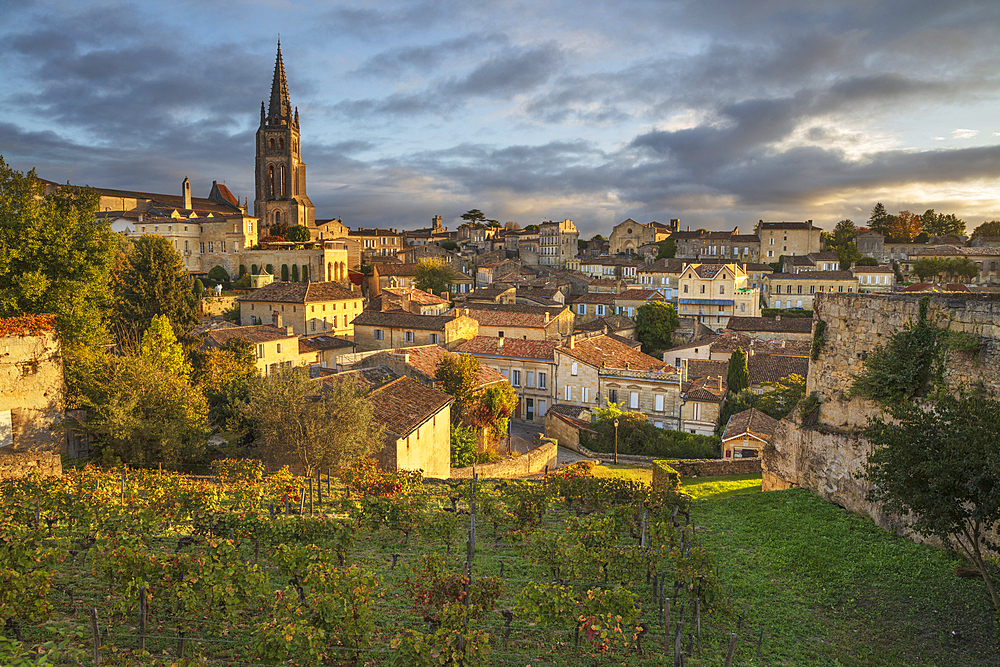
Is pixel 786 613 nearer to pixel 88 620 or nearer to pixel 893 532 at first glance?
pixel 893 532

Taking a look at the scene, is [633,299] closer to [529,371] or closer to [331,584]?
[529,371]

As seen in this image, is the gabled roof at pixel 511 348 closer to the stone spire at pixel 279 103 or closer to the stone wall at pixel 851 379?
the stone wall at pixel 851 379

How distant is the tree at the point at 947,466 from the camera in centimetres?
731

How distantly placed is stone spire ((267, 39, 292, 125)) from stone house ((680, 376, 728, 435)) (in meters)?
89.5

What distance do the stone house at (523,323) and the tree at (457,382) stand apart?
65.2ft

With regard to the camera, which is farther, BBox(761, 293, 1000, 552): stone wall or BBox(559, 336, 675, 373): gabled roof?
BBox(559, 336, 675, 373): gabled roof

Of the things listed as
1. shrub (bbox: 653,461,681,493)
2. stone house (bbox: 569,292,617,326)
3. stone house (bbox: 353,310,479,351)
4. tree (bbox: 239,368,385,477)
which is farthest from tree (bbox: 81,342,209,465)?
stone house (bbox: 569,292,617,326)

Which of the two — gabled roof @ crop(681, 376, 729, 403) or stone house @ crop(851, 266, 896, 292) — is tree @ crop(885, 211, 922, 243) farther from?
gabled roof @ crop(681, 376, 729, 403)

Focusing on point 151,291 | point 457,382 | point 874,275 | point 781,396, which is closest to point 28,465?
point 151,291

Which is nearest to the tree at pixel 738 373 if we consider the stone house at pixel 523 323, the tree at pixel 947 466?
the stone house at pixel 523 323

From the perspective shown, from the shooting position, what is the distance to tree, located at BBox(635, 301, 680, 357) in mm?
61781

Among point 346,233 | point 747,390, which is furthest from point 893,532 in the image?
point 346,233

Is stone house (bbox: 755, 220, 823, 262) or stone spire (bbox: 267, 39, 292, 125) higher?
stone spire (bbox: 267, 39, 292, 125)

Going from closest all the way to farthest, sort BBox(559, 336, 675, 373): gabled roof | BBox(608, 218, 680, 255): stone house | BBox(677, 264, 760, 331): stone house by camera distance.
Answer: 1. BBox(559, 336, 675, 373): gabled roof
2. BBox(677, 264, 760, 331): stone house
3. BBox(608, 218, 680, 255): stone house
